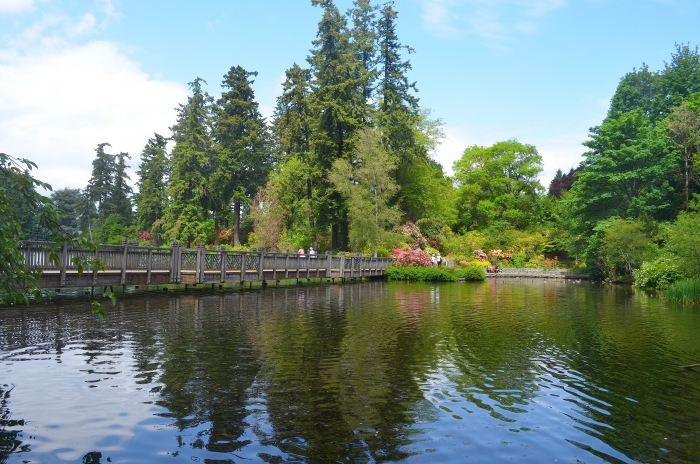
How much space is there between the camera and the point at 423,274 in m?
41.0

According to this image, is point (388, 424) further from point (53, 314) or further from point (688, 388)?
point (53, 314)

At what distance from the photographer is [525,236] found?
61.9 meters

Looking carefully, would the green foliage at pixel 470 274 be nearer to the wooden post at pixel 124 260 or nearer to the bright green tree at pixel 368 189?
the bright green tree at pixel 368 189

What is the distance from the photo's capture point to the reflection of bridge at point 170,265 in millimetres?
17016

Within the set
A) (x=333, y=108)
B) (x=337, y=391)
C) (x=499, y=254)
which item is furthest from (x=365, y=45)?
(x=337, y=391)

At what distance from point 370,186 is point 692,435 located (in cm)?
3890

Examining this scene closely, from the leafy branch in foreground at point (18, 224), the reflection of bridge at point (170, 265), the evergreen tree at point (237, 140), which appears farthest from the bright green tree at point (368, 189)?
the leafy branch in foreground at point (18, 224)

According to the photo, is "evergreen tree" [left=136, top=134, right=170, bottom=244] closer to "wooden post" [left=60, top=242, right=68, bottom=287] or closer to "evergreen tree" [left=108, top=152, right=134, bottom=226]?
"evergreen tree" [left=108, top=152, right=134, bottom=226]

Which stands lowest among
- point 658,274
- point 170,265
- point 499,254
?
point 658,274

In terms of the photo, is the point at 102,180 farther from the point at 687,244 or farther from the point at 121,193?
the point at 687,244

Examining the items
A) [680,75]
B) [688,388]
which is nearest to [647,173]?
[680,75]

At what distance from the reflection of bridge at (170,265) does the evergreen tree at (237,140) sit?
22044 millimetres

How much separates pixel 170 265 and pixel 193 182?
108 ft

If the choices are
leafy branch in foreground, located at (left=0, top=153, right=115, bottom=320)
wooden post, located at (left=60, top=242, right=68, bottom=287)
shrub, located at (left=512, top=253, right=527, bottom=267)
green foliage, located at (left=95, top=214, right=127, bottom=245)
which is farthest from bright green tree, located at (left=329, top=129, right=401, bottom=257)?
leafy branch in foreground, located at (left=0, top=153, right=115, bottom=320)
